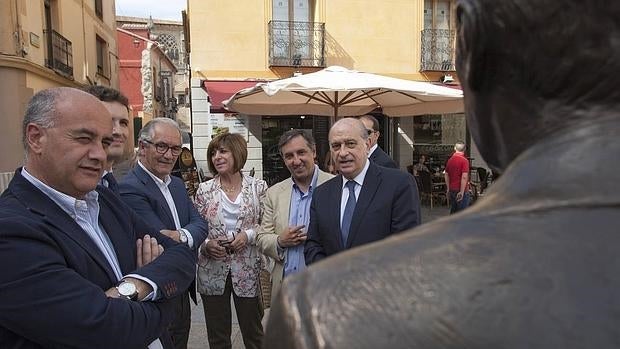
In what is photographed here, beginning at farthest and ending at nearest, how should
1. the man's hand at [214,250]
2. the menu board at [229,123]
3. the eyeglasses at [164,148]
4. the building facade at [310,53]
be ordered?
the building facade at [310,53], the menu board at [229,123], the man's hand at [214,250], the eyeglasses at [164,148]

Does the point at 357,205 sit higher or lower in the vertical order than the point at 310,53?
lower

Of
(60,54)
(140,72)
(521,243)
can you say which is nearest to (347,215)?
(521,243)

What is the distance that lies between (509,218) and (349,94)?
6.90 metres

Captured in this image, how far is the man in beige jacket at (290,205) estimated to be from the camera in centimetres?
314

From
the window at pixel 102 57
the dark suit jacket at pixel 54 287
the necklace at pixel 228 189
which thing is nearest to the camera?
the dark suit jacket at pixel 54 287

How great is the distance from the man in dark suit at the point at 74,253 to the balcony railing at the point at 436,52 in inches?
476

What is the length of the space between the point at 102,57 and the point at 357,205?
69.0ft

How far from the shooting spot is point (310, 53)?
12.5 m

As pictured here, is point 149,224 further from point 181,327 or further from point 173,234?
point 181,327

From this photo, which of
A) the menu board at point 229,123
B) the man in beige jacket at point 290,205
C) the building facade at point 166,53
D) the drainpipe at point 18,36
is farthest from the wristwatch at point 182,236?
the building facade at point 166,53

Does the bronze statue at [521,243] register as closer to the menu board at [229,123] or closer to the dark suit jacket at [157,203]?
the dark suit jacket at [157,203]

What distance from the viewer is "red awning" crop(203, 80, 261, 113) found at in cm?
1016

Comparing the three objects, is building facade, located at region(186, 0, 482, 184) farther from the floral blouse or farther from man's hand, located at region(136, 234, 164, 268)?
man's hand, located at region(136, 234, 164, 268)

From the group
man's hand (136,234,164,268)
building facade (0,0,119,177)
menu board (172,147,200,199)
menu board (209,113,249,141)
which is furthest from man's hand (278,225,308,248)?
building facade (0,0,119,177)
